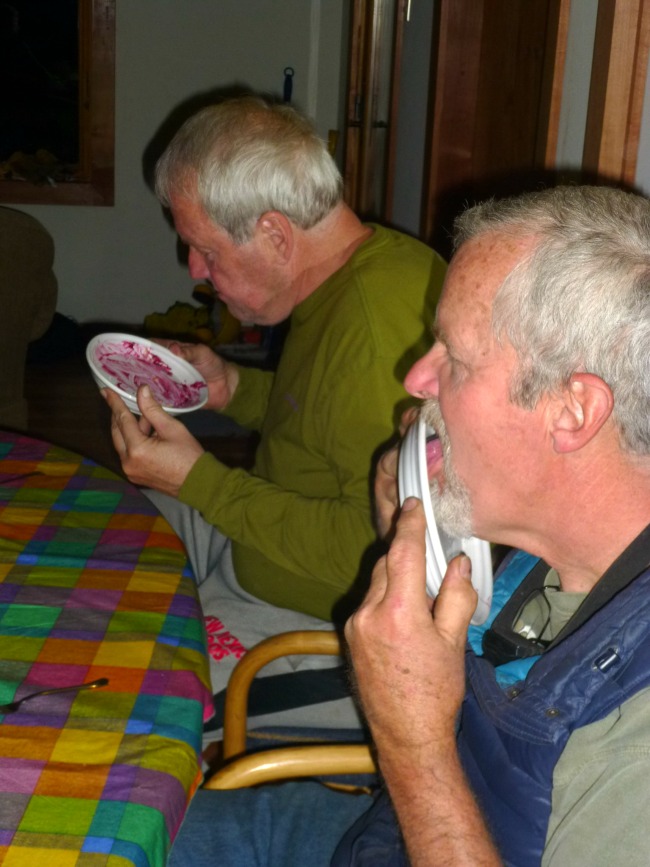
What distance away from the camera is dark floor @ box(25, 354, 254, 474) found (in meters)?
4.01

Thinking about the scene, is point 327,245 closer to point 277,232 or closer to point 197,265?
point 277,232

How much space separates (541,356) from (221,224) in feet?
2.89

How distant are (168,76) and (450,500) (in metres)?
4.58

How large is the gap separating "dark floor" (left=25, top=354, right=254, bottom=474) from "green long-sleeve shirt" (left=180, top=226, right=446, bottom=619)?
205 cm

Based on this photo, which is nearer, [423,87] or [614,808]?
[614,808]

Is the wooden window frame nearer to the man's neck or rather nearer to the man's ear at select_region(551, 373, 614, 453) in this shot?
the man's neck

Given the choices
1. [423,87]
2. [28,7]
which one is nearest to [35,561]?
[423,87]

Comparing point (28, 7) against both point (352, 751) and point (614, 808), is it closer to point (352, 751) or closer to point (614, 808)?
point (352, 751)

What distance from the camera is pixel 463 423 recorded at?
1039 millimetres

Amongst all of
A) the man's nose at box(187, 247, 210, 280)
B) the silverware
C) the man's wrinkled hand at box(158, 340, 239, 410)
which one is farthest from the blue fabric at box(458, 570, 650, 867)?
the man's wrinkled hand at box(158, 340, 239, 410)

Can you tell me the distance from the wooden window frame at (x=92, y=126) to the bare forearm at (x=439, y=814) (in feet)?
15.6

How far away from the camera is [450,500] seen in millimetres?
1083

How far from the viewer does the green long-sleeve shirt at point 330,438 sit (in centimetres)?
154

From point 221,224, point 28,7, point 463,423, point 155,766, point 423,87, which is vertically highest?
point 28,7
